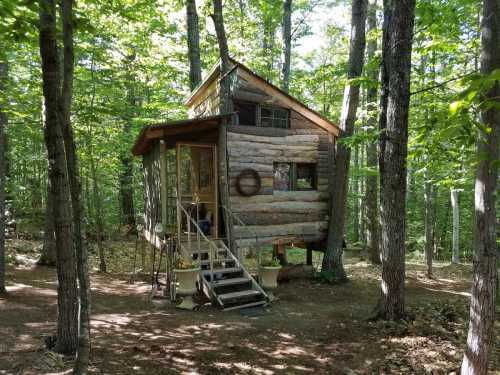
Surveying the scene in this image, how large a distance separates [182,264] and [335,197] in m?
5.67

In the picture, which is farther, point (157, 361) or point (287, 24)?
point (287, 24)

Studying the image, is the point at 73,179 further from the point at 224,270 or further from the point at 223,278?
the point at 223,278

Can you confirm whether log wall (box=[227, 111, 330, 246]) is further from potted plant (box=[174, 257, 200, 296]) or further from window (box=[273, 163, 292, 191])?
potted plant (box=[174, 257, 200, 296])

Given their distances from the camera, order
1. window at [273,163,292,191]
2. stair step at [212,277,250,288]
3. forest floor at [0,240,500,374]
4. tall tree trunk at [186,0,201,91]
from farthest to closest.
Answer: tall tree trunk at [186,0,201,91] < window at [273,163,292,191] < stair step at [212,277,250,288] < forest floor at [0,240,500,374]

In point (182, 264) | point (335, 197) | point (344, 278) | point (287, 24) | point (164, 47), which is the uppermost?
point (287, 24)

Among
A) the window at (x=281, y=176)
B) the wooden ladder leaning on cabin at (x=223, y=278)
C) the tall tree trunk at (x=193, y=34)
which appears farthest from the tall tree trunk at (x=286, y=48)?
the wooden ladder leaning on cabin at (x=223, y=278)

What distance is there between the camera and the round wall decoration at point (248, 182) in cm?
1041

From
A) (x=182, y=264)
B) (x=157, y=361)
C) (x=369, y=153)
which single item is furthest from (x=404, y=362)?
(x=369, y=153)

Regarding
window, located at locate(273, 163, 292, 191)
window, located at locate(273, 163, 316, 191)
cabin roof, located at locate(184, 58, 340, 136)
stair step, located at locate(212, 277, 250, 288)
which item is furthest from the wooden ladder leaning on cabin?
cabin roof, located at locate(184, 58, 340, 136)

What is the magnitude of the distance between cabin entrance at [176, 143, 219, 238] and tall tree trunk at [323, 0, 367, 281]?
386cm

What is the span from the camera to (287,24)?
1789cm

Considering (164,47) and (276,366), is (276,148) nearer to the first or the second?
(276,366)

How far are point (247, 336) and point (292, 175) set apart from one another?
6.31m

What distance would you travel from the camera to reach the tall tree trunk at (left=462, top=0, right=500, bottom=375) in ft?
12.7
